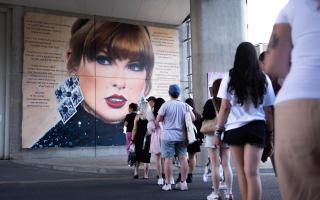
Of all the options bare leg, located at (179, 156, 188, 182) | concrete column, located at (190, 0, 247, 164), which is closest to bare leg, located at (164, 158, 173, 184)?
bare leg, located at (179, 156, 188, 182)

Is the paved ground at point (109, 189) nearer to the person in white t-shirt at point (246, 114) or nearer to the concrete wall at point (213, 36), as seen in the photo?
the person in white t-shirt at point (246, 114)

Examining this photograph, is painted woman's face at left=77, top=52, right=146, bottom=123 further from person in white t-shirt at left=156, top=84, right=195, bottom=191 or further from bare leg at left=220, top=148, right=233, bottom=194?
bare leg at left=220, top=148, right=233, bottom=194

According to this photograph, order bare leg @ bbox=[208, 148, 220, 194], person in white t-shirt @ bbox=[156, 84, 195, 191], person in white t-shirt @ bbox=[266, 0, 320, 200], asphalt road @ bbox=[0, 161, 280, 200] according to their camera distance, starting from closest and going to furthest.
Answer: person in white t-shirt @ bbox=[266, 0, 320, 200] → bare leg @ bbox=[208, 148, 220, 194] → asphalt road @ bbox=[0, 161, 280, 200] → person in white t-shirt @ bbox=[156, 84, 195, 191]

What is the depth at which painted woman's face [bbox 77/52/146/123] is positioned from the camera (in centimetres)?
2016

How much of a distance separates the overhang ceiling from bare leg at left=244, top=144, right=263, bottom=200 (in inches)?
629

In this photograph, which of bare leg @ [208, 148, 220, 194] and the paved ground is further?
the paved ground

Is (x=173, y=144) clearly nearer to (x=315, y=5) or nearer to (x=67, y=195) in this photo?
(x=67, y=195)

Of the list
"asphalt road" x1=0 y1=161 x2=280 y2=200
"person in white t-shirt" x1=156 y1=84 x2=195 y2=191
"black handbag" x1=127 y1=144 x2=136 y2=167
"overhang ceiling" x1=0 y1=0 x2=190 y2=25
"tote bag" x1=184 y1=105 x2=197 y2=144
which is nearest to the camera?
"asphalt road" x1=0 y1=161 x2=280 y2=200

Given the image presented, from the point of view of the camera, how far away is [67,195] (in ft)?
24.7

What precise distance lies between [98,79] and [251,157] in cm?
1642

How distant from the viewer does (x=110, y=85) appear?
20562 millimetres

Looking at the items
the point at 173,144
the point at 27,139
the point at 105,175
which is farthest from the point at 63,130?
the point at 173,144

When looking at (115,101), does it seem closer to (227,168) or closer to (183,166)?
(183,166)

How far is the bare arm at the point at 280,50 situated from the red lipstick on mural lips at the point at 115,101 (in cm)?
1860
